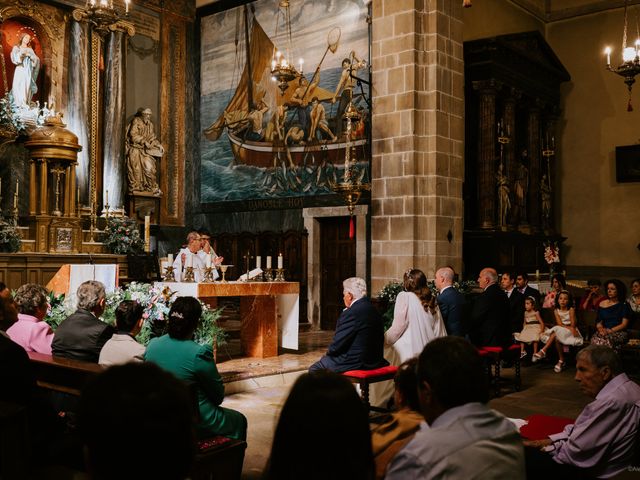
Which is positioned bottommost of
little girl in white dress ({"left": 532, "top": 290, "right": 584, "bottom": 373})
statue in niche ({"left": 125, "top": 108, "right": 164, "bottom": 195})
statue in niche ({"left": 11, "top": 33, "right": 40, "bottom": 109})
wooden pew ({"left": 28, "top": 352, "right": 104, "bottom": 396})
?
little girl in white dress ({"left": 532, "top": 290, "right": 584, "bottom": 373})

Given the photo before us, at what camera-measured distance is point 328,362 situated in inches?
238

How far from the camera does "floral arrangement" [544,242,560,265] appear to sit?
47.7ft

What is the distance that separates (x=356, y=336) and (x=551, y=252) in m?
10.0

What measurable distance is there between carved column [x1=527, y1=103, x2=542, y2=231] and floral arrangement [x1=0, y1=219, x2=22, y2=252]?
1105 cm

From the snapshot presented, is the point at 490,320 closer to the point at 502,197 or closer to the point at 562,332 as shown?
the point at 562,332

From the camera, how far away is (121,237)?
1273cm

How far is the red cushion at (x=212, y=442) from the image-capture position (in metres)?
3.66

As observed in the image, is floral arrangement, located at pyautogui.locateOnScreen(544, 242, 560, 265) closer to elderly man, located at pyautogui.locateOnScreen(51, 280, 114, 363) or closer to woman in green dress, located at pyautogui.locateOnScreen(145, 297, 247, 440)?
elderly man, located at pyautogui.locateOnScreen(51, 280, 114, 363)

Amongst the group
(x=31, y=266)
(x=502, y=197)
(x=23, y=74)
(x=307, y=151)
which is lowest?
(x=31, y=266)

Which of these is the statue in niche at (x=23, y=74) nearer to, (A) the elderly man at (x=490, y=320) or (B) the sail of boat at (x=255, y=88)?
(B) the sail of boat at (x=255, y=88)

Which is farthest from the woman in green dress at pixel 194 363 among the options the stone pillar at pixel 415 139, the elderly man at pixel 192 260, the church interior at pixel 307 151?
the stone pillar at pixel 415 139

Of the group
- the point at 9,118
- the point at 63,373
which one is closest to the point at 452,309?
the point at 63,373

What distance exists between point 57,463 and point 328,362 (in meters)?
3.02

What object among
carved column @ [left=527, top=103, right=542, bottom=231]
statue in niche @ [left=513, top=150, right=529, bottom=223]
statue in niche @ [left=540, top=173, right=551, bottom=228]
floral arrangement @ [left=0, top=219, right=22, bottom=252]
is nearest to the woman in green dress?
floral arrangement @ [left=0, top=219, right=22, bottom=252]
